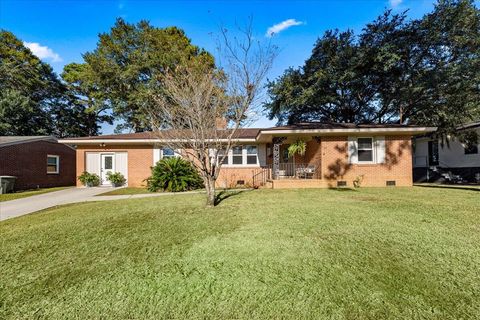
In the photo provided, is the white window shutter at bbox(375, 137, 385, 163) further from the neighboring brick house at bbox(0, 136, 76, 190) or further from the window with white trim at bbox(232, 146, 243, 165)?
the neighboring brick house at bbox(0, 136, 76, 190)

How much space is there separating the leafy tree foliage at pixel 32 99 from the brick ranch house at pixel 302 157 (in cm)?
1561

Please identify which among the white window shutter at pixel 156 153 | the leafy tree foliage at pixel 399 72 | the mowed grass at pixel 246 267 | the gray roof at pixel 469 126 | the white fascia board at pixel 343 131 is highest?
the leafy tree foliage at pixel 399 72

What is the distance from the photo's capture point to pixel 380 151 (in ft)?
39.7

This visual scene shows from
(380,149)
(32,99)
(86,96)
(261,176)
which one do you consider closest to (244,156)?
(261,176)

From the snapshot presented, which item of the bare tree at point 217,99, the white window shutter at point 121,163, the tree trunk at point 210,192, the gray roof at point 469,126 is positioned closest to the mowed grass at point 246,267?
the tree trunk at point 210,192

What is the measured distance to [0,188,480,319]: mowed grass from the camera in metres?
2.20

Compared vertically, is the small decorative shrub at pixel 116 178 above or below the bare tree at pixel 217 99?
below

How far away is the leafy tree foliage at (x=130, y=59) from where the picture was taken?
2180 cm

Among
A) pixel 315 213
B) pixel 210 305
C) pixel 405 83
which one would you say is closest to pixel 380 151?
pixel 405 83

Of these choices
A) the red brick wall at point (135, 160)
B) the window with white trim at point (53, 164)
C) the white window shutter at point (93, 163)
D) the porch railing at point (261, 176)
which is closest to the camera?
the porch railing at point (261, 176)

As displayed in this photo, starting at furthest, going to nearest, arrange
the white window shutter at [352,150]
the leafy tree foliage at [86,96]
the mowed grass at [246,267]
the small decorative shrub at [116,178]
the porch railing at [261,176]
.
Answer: the leafy tree foliage at [86,96] < the small decorative shrub at [116,178] < the porch railing at [261,176] < the white window shutter at [352,150] < the mowed grass at [246,267]

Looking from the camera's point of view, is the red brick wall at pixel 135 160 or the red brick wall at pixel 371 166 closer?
the red brick wall at pixel 371 166

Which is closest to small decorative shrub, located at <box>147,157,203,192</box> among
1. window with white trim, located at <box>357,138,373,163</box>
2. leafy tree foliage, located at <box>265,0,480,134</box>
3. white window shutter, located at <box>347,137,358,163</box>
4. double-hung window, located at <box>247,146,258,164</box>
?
double-hung window, located at <box>247,146,258,164</box>

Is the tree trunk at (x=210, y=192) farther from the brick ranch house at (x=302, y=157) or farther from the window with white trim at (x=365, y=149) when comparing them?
the window with white trim at (x=365, y=149)
